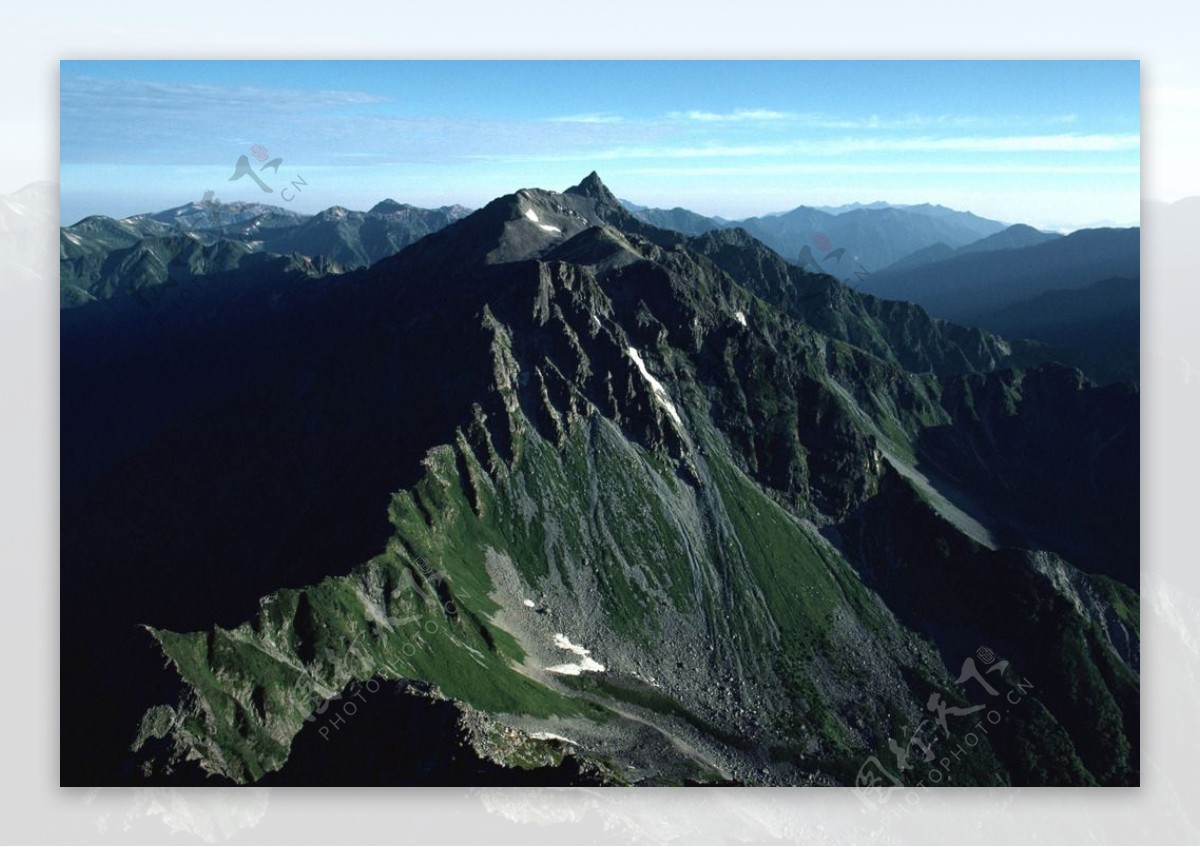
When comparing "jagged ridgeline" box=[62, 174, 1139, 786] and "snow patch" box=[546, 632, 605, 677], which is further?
"snow patch" box=[546, 632, 605, 677]

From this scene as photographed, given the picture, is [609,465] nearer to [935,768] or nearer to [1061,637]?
[935,768]

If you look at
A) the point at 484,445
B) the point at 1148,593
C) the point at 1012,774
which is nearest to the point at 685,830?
the point at 1148,593
